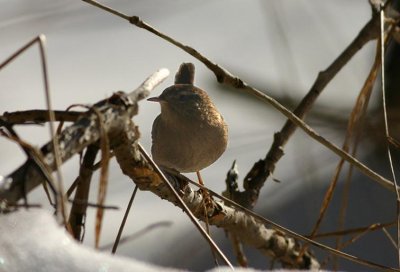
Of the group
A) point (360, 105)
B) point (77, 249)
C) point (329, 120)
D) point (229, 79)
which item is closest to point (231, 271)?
point (77, 249)

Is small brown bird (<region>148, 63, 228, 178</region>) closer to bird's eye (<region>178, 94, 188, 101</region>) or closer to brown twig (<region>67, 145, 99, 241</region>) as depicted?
bird's eye (<region>178, 94, 188, 101</region>)

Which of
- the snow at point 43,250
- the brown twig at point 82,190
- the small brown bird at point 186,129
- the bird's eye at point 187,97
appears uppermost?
the snow at point 43,250

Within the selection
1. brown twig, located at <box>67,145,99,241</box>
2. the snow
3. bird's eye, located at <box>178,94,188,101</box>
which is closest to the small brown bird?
bird's eye, located at <box>178,94,188,101</box>

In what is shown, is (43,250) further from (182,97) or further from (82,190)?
(182,97)

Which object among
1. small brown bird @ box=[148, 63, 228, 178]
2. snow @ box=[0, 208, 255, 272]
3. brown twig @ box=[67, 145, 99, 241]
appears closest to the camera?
snow @ box=[0, 208, 255, 272]

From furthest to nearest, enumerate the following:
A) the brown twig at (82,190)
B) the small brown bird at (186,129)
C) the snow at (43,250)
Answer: the small brown bird at (186,129) → the brown twig at (82,190) → the snow at (43,250)

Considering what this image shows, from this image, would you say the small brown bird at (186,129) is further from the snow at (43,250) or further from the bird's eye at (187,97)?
the snow at (43,250)

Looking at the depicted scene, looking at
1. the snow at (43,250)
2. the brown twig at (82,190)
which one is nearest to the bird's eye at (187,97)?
the brown twig at (82,190)

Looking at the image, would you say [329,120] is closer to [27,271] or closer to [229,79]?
[229,79]

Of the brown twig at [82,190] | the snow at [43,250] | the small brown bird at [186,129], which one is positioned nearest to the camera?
the snow at [43,250]
